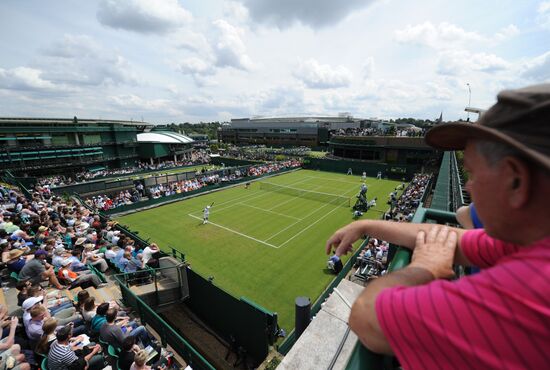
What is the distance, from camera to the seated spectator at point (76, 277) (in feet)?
32.4

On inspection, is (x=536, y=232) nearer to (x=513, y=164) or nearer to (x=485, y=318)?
(x=513, y=164)

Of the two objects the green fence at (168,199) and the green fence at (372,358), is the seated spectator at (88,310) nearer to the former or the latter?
the green fence at (372,358)

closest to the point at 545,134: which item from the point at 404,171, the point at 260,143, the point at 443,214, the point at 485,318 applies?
the point at 485,318

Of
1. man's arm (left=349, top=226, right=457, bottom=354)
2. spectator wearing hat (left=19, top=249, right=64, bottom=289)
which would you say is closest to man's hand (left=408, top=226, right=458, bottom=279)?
man's arm (left=349, top=226, right=457, bottom=354)

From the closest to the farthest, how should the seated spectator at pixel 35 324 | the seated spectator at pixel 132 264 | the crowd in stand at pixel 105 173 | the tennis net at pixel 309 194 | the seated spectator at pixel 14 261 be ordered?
1. the seated spectator at pixel 35 324
2. the seated spectator at pixel 14 261
3. the seated spectator at pixel 132 264
4. the tennis net at pixel 309 194
5. the crowd in stand at pixel 105 173

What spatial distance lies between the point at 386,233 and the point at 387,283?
0.92 m

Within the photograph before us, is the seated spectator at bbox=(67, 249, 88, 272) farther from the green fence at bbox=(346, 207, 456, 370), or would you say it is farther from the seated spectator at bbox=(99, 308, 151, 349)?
the green fence at bbox=(346, 207, 456, 370)

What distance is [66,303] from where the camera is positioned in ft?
27.1

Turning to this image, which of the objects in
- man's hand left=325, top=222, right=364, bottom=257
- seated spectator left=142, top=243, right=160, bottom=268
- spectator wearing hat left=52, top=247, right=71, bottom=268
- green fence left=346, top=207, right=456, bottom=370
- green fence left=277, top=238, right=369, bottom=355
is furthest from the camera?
seated spectator left=142, top=243, right=160, bottom=268

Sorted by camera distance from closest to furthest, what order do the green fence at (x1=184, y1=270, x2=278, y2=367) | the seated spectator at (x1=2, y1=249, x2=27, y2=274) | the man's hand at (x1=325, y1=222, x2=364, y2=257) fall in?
1. the man's hand at (x1=325, y1=222, x2=364, y2=257)
2. the seated spectator at (x1=2, y1=249, x2=27, y2=274)
3. the green fence at (x1=184, y1=270, x2=278, y2=367)

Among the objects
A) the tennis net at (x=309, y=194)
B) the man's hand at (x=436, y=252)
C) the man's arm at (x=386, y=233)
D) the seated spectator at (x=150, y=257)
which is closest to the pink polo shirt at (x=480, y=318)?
the man's hand at (x=436, y=252)

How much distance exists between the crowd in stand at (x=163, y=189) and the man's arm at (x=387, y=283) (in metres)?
28.2

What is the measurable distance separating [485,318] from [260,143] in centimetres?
9913

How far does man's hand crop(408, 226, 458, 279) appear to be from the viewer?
135cm
